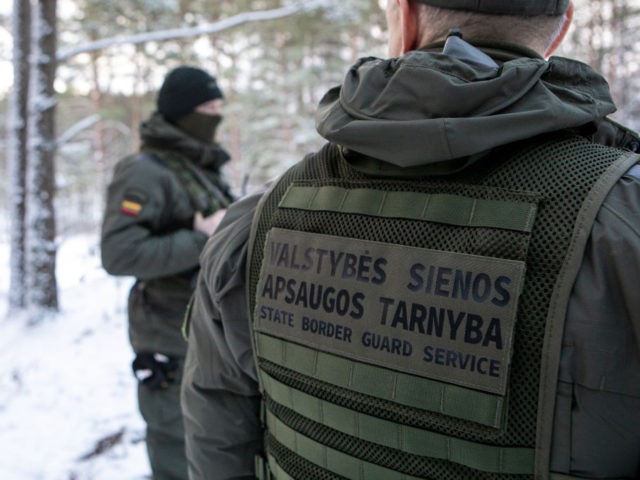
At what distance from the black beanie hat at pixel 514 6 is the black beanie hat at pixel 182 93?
226cm

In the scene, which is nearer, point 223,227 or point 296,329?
point 296,329

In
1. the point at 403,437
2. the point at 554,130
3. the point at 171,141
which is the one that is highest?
the point at 554,130

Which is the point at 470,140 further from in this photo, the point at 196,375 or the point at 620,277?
the point at 196,375

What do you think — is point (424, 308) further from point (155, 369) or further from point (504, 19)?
point (155, 369)

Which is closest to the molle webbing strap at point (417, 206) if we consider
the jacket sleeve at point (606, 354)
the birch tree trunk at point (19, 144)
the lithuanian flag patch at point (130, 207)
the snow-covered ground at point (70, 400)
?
the jacket sleeve at point (606, 354)

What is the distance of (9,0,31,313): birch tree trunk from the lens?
6402 millimetres

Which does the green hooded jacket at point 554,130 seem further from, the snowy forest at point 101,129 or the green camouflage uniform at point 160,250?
the snowy forest at point 101,129

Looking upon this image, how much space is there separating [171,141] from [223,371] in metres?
1.91

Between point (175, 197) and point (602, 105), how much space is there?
2.27 m

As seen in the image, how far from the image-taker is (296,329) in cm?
114

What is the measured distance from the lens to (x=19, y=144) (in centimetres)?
664

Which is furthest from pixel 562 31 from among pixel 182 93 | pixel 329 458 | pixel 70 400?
pixel 70 400

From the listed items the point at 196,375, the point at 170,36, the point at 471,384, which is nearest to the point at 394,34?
the point at 471,384

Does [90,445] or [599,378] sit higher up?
[599,378]
